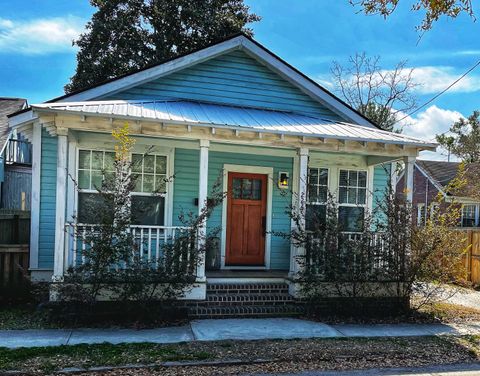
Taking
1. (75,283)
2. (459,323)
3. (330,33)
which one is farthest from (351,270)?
(330,33)

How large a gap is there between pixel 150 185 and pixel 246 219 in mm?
2319

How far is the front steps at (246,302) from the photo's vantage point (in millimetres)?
7008

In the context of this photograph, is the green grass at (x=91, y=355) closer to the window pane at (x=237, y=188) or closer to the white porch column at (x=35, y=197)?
the white porch column at (x=35, y=197)

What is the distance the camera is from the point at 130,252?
20.6 ft

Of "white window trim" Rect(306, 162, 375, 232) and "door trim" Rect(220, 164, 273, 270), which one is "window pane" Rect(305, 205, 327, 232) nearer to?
"door trim" Rect(220, 164, 273, 270)

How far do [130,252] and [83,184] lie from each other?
2581 mm

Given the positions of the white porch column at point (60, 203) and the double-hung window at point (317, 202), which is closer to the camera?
the white porch column at point (60, 203)

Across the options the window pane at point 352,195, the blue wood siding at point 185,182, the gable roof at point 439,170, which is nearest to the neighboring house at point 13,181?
the blue wood siding at point 185,182

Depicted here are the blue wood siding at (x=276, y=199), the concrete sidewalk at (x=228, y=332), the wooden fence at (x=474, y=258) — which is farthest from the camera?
the wooden fence at (x=474, y=258)

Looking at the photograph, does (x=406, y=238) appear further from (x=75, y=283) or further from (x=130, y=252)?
(x=75, y=283)

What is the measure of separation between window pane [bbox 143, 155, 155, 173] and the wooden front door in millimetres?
1730

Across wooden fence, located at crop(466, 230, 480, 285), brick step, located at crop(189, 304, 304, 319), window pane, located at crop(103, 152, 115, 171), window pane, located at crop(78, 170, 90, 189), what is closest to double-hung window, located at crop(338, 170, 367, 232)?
brick step, located at crop(189, 304, 304, 319)

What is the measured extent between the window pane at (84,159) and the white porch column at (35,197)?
2.53ft

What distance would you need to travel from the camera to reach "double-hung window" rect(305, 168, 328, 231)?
7340 millimetres
